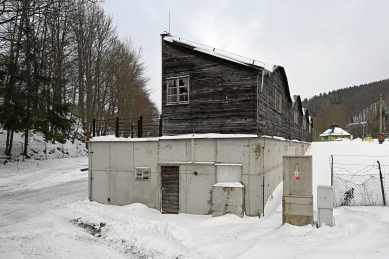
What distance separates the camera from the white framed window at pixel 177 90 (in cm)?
1234

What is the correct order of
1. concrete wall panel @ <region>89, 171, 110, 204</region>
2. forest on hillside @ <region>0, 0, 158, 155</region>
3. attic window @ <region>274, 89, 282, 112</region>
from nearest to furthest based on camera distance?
concrete wall panel @ <region>89, 171, 110, 204</region>, attic window @ <region>274, 89, 282, 112</region>, forest on hillside @ <region>0, 0, 158, 155</region>

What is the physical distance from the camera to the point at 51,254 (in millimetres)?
7426

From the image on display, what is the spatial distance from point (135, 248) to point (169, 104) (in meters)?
6.60

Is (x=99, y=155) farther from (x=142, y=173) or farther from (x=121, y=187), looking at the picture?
(x=142, y=173)

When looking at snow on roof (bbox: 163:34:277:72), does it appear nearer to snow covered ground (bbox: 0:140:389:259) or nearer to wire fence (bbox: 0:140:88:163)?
snow covered ground (bbox: 0:140:389:259)

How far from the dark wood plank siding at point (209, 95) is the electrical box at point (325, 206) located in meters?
3.53

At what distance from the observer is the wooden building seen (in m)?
11.0

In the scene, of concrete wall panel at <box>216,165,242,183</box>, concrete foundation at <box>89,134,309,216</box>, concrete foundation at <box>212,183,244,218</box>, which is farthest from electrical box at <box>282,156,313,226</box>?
concrete wall panel at <box>216,165,242,183</box>

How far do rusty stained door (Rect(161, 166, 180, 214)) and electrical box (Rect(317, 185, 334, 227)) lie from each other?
5.76m

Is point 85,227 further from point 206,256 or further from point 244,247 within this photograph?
point 244,247

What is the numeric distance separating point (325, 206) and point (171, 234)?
16.2ft

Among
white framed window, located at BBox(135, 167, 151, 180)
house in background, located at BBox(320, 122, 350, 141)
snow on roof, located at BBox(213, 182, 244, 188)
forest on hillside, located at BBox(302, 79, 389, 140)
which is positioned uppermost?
forest on hillside, located at BBox(302, 79, 389, 140)

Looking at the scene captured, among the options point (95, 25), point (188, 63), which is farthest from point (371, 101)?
point (188, 63)

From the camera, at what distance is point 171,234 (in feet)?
28.8
